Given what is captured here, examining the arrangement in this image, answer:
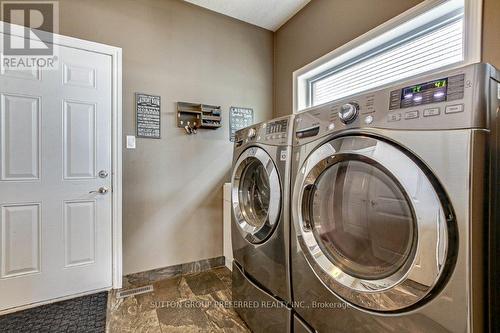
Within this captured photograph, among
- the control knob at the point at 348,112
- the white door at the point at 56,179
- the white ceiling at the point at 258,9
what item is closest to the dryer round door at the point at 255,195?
the control knob at the point at 348,112

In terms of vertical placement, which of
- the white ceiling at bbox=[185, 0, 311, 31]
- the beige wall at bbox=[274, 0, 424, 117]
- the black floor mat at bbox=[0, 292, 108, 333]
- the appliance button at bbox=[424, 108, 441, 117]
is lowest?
the black floor mat at bbox=[0, 292, 108, 333]

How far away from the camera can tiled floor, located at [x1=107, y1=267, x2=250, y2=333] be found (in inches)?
60.6

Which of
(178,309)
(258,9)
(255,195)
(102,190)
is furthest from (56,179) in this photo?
(258,9)

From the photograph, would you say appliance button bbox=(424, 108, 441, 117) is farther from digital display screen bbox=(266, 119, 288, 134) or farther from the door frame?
the door frame

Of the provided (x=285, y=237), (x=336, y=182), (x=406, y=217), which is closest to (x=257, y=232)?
(x=285, y=237)

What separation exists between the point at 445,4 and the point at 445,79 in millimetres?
1118

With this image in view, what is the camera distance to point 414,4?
1.45 m

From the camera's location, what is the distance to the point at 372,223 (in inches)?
33.9

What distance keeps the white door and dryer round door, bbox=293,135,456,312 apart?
177 cm

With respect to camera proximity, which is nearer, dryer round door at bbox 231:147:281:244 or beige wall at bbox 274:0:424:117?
dryer round door at bbox 231:147:281:244

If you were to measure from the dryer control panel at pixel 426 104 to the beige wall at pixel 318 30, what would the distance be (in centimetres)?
119

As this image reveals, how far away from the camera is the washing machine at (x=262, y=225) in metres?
1.17

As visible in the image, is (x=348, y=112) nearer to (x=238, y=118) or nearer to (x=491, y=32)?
(x=491, y=32)

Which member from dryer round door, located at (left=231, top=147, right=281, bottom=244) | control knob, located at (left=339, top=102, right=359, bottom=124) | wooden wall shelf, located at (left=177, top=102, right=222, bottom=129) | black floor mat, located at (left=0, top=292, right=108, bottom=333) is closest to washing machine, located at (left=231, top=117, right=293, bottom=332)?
dryer round door, located at (left=231, top=147, right=281, bottom=244)
